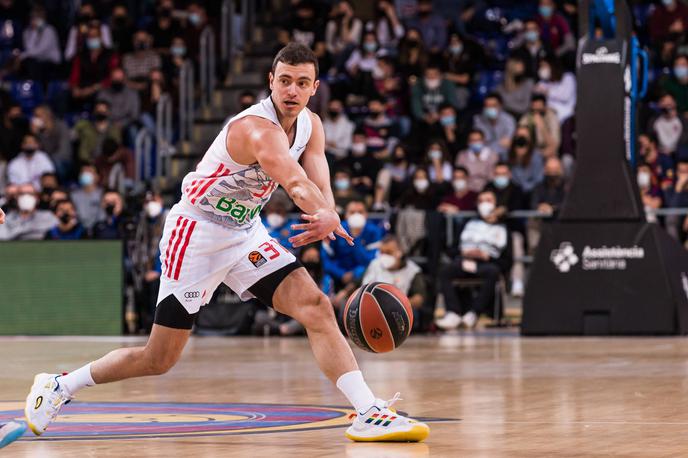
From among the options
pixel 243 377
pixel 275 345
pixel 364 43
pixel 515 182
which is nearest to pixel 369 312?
pixel 243 377

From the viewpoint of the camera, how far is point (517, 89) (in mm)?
22531

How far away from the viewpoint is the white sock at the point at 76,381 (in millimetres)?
7688

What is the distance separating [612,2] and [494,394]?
8416 millimetres

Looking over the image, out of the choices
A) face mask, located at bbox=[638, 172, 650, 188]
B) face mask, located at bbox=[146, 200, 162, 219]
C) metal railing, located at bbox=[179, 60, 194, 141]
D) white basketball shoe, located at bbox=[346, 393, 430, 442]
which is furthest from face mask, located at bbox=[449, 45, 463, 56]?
white basketball shoe, located at bbox=[346, 393, 430, 442]

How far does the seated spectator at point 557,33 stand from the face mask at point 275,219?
21.4 feet

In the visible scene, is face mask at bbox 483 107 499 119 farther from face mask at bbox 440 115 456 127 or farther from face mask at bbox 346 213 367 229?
face mask at bbox 346 213 367 229

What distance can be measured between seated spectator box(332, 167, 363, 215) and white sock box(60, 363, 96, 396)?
12.1 metres

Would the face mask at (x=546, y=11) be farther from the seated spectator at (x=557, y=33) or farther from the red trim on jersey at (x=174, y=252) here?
the red trim on jersey at (x=174, y=252)

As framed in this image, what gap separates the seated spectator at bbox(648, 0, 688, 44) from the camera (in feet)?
74.9

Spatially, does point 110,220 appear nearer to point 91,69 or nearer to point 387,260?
point 387,260

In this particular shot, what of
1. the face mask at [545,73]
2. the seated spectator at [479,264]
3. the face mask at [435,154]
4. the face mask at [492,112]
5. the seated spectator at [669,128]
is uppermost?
the face mask at [545,73]

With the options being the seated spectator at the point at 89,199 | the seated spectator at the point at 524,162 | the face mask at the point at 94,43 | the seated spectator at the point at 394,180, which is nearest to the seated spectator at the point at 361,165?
the seated spectator at the point at 394,180

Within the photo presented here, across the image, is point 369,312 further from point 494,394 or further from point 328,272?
point 328,272

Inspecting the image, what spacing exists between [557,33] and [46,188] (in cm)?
878
